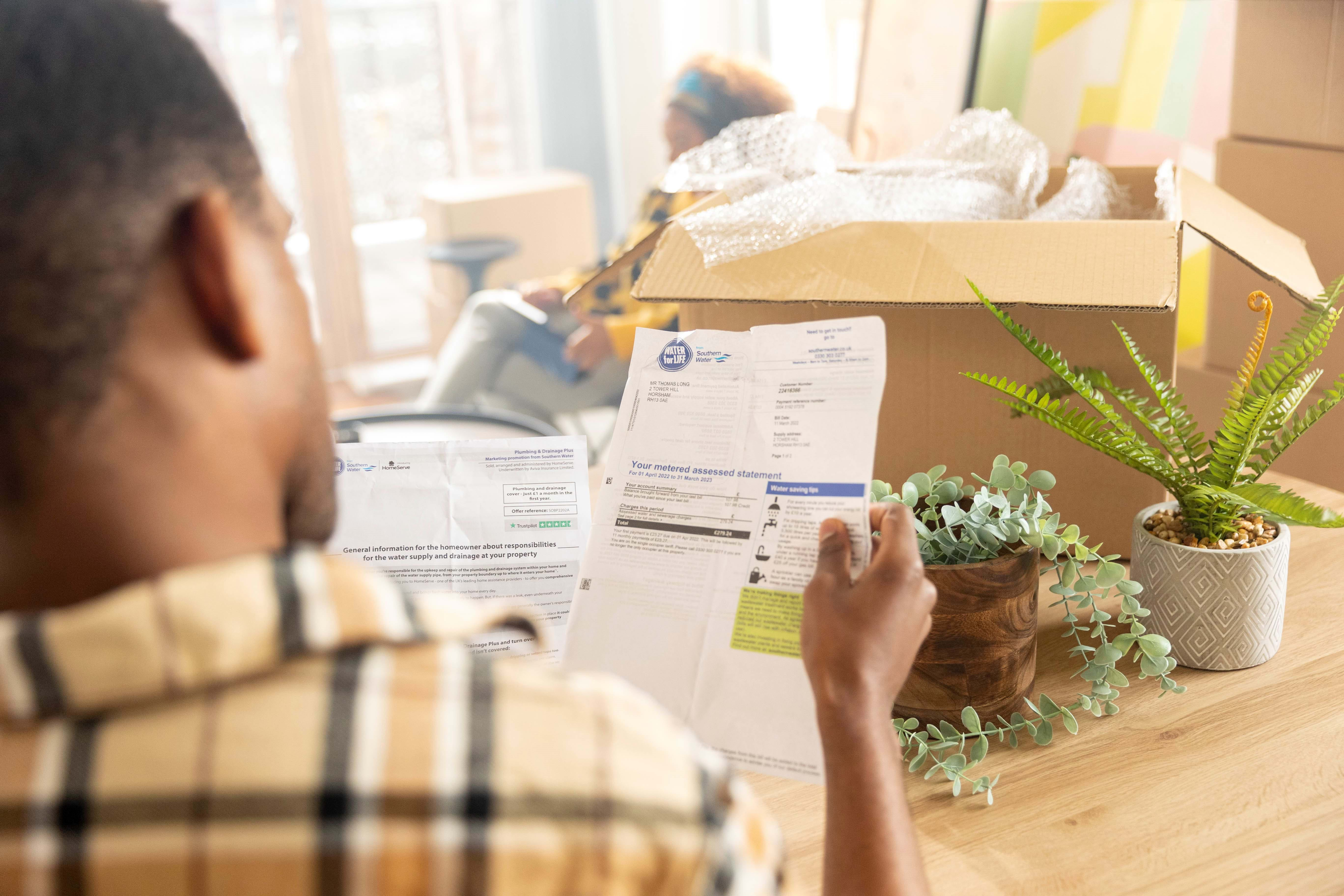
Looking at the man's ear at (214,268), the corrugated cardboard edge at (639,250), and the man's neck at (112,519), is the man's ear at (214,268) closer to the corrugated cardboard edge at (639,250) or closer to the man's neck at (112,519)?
the man's neck at (112,519)

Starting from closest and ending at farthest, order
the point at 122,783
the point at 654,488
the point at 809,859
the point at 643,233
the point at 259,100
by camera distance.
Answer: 1. the point at 122,783
2. the point at 809,859
3. the point at 654,488
4. the point at 643,233
5. the point at 259,100

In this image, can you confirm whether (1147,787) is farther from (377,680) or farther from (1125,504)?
(377,680)

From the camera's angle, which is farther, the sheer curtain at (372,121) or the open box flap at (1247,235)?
the sheer curtain at (372,121)

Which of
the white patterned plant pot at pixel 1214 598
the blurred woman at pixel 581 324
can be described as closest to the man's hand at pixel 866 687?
the white patterned plant pot at pixel 1214 598

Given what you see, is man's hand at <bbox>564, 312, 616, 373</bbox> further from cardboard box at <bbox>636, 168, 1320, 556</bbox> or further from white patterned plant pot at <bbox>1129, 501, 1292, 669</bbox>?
white patterned plant pot at <bbox>1129, 501, 1292, 669</bbox>

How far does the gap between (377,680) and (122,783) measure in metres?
0.09

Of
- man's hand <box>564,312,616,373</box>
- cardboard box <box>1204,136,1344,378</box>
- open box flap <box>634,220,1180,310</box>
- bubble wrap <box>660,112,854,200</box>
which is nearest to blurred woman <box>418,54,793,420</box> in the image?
man's hand <box>564,312,616,373</box>

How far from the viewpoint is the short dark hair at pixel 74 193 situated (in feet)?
1.15

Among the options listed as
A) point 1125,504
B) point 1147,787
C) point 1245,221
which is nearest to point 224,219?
point 1147,787

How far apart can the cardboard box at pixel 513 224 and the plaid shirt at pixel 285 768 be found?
3.18 meters

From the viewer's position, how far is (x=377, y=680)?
0.37 m

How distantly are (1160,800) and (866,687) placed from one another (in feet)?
0.86

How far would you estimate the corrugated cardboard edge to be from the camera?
1045 millimetres

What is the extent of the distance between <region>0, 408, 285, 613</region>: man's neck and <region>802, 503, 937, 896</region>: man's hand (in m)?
0.32
